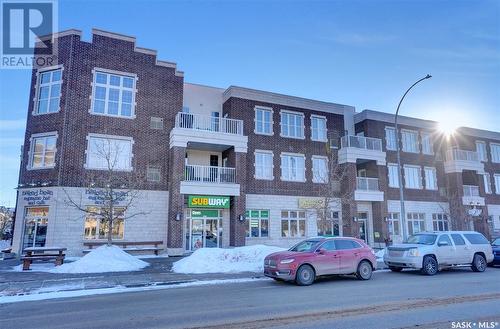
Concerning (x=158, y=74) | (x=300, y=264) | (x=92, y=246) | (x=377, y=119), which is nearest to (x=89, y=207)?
(x=92, y=246)

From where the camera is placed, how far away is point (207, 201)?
74.6ft

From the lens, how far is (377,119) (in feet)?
104

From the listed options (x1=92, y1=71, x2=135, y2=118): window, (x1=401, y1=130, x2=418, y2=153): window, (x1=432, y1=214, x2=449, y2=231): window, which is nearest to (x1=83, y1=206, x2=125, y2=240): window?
(x1=92, y1=71, x2=135, y2=118): window

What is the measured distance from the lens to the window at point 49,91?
21.8m

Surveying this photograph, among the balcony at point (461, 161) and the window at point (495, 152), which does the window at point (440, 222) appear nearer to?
the balcony at point (461, 161)

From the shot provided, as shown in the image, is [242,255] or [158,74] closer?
[242,255]

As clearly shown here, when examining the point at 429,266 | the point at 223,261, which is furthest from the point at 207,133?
the point at 429,266

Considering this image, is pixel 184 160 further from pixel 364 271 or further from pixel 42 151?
pixel 364 271

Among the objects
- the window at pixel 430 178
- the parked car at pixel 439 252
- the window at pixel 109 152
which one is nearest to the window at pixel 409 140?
the window at pixel 430 178

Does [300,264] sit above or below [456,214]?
below

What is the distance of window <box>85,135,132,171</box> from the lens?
2144 centimetres

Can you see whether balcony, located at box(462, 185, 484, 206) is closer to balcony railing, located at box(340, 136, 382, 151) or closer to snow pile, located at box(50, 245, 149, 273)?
balcony railing, located at box(340, 136, 382, 151)

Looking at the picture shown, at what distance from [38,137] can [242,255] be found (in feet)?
48.6

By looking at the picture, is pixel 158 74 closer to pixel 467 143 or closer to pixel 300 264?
pixel 300 264
